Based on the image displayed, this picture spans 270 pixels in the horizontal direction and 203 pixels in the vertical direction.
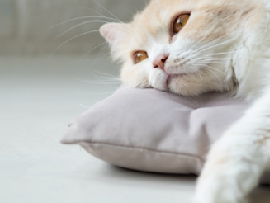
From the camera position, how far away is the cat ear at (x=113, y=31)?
5.59 ft

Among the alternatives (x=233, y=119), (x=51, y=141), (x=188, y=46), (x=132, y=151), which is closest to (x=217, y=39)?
(x=188, y=46)

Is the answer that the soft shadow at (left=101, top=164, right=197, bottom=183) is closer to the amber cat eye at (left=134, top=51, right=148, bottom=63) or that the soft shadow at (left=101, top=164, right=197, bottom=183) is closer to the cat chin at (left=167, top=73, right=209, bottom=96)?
the cat chin at (left=167, top=73, right=209, bottom=96)

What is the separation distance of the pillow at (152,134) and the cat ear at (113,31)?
79 centimetres

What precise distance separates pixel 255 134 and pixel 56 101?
4.54 feet

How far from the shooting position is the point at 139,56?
1.52 metres

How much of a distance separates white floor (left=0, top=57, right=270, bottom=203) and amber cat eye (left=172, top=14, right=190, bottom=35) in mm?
581

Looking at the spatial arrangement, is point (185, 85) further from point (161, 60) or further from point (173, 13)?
point (173, 13)

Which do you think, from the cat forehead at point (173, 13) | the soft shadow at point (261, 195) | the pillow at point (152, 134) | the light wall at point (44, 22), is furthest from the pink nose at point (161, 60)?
the light wall at point (44, 22)

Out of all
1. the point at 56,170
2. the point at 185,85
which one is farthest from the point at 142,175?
the point at 185,85

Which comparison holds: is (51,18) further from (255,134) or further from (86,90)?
(255,134)

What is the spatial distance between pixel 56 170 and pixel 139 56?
72 cm

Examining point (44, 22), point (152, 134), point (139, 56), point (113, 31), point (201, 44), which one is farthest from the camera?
point (44, 22)

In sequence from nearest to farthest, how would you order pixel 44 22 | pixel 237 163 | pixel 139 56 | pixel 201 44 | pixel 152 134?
1. pixel 237 163
2. pixel 152 134
3. pixel 201 44
4. pixel 139 56
5. pixel 44 22

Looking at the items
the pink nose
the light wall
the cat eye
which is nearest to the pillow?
the pink nose
